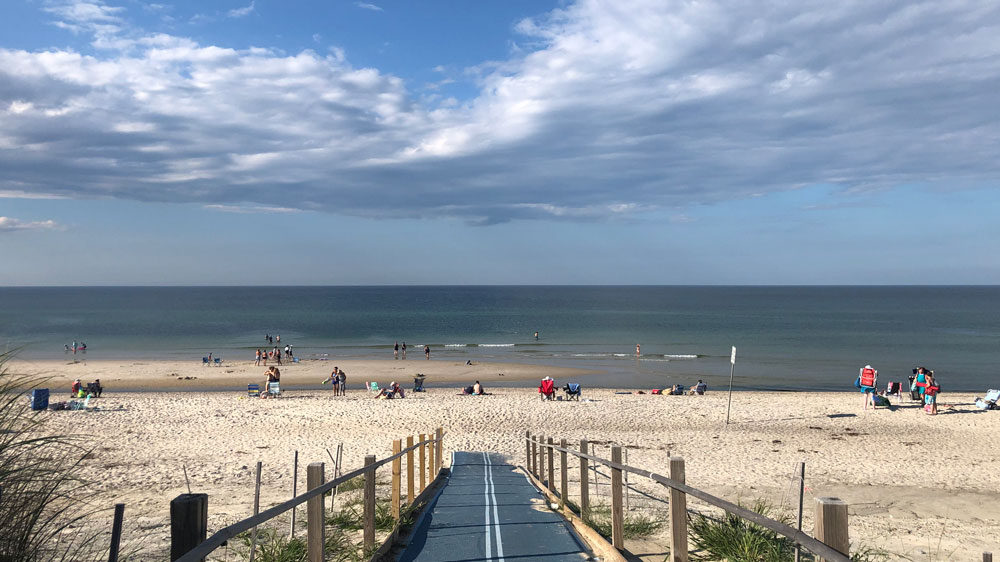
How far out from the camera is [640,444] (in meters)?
19.5

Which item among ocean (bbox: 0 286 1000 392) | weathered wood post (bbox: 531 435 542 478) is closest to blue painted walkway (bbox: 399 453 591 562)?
weathered wood post (bbox: 531 435 542 478)

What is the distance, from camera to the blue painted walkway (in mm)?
5895

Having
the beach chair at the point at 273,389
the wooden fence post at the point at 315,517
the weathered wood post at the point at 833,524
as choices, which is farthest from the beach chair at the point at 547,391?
the weathered wood post at the point at 833,524

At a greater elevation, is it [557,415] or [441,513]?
[441,513]

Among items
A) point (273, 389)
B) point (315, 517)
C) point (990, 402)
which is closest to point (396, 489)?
point (315, 517)

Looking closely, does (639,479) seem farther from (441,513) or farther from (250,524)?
(250,524)

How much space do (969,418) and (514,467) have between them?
19.5m

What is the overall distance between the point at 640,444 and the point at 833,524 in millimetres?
17371

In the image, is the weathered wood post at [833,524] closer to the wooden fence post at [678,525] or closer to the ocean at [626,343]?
the wooden fence post at [678,525]

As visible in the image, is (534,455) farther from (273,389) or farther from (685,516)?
(273,389)

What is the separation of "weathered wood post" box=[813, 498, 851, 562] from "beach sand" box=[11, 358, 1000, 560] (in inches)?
179

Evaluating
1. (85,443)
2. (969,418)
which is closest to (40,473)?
(85,443)

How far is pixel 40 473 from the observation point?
3.93 metres

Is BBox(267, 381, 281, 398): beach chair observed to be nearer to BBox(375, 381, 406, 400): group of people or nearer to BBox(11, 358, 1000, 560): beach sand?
BBox(11, 358, 1000, 560): beach sand
